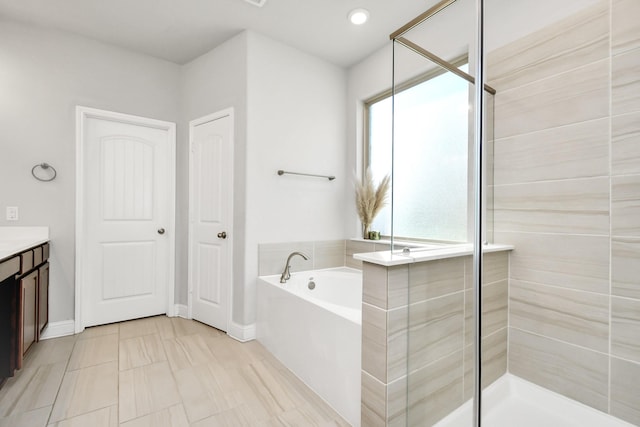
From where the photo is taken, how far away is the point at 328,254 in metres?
2.91

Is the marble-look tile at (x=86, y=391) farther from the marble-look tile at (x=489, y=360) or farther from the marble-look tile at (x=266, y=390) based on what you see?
the marble-look tile at (x=489, y=360)

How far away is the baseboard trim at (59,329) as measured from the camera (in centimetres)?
238

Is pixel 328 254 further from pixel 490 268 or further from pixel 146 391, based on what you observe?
pixel 490 268

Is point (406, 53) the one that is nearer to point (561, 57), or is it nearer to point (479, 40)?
point (479, 40)

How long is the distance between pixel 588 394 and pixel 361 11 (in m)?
2.52

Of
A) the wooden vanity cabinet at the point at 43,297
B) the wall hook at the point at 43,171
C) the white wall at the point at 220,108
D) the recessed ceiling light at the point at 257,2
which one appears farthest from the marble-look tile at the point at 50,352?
the recessed ceiling light at the point at 257,2

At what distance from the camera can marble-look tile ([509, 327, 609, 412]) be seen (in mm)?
998

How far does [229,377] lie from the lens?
1.88 m

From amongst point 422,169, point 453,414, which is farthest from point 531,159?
point 453,414

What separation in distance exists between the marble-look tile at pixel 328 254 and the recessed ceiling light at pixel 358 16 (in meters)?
1.89

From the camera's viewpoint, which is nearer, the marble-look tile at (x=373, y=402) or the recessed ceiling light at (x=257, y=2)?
the marble-look tile at (x=373, y=402)

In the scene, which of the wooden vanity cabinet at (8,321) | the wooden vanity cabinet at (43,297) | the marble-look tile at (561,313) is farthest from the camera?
the wooden vanity cabinet at (43,297)

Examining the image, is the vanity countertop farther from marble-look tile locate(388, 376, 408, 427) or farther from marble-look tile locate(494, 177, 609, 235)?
marble-look tile locate(494, 177, 609, 235)

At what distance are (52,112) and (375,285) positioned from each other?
2943 mm
